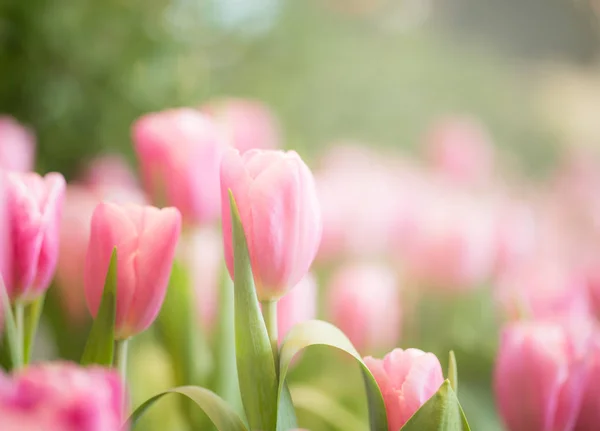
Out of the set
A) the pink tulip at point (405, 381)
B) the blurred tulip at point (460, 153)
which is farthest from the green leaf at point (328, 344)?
the blurred tulip at point (460, 153)

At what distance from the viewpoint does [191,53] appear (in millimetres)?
621

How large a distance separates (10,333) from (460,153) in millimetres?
603

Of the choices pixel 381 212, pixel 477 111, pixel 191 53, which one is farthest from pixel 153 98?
pixel 477 111

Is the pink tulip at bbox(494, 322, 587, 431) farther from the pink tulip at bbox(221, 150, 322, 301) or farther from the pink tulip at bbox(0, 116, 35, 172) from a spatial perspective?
the pink tulip at bbox(0, 116, 35, 172)

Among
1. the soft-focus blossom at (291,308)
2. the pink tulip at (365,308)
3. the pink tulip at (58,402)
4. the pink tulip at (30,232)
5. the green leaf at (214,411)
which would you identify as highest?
the pink tulip at (30,232)

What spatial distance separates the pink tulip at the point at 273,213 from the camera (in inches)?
9.0

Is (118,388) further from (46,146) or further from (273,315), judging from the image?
(46,146)

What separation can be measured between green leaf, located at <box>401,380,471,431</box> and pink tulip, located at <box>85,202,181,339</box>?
96mm

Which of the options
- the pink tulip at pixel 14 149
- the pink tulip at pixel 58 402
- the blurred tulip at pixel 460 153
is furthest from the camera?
the blurred tulip at pixel 460 153

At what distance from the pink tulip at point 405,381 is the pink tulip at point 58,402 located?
0.10 meters

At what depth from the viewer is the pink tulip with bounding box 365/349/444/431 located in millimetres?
230

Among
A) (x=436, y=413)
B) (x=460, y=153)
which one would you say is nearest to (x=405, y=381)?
(x=436, y=413)

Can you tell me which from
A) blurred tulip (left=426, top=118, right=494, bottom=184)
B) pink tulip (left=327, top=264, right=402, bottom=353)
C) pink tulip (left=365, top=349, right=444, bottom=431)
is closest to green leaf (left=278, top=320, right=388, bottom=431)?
pink tulip (left=365, top=349, right=444, bottom=431)

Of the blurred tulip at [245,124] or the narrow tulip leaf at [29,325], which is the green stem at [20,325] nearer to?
the narrow tulip leaf at [29,325]
